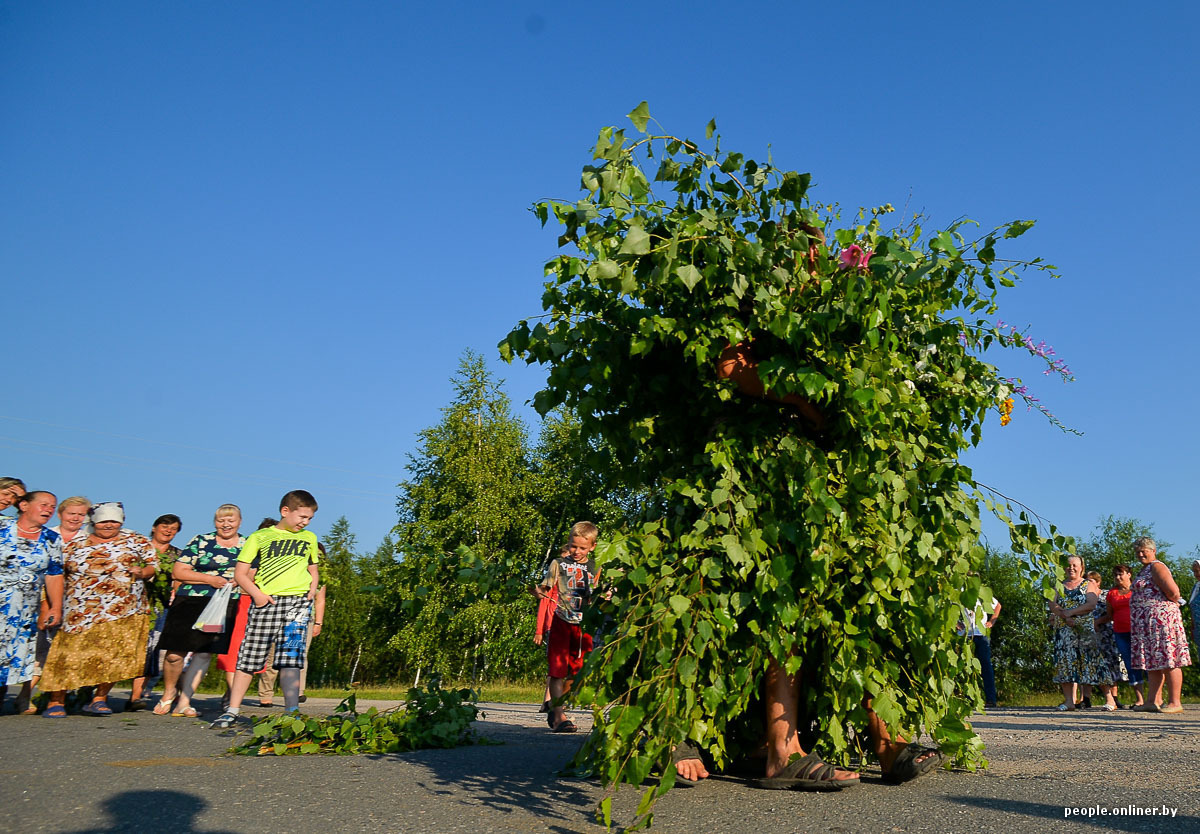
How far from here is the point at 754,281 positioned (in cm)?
338

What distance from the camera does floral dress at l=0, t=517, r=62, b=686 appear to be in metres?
7.16

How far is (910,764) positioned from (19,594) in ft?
23.6

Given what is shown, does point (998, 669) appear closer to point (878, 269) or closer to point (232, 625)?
point (232, 625)

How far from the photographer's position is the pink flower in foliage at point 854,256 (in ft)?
11.1

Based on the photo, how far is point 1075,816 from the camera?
314cm

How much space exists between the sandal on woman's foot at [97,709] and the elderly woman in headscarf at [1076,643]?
10449mm

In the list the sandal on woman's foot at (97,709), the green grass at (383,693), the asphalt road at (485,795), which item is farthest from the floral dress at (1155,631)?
the sandal on woman's foot at (97,709)

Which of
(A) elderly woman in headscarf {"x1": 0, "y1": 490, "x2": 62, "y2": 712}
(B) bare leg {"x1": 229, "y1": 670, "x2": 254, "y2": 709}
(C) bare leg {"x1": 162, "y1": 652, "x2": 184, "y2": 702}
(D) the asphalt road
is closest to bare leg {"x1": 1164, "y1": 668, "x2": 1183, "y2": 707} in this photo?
(D) the asphalt road

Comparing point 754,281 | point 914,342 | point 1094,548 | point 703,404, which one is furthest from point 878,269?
point 1094,548

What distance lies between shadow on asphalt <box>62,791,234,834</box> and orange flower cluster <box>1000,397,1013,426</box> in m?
3.58

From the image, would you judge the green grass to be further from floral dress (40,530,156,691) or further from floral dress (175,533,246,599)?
floral dress (40,530,156,691)

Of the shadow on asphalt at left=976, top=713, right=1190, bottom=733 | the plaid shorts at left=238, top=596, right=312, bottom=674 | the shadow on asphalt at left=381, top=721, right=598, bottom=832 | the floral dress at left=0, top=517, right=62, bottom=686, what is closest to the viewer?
Answer: the shadow on asphalt at left=381, top=721, right=598, bottom=832

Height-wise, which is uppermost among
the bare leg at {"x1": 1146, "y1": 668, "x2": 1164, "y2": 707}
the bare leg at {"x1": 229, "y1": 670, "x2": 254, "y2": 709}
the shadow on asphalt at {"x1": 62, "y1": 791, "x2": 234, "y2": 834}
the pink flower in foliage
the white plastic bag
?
the pink flower in foliage

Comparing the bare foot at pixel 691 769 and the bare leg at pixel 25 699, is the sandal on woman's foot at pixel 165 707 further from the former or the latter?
the bare foot at pixel 691 769
